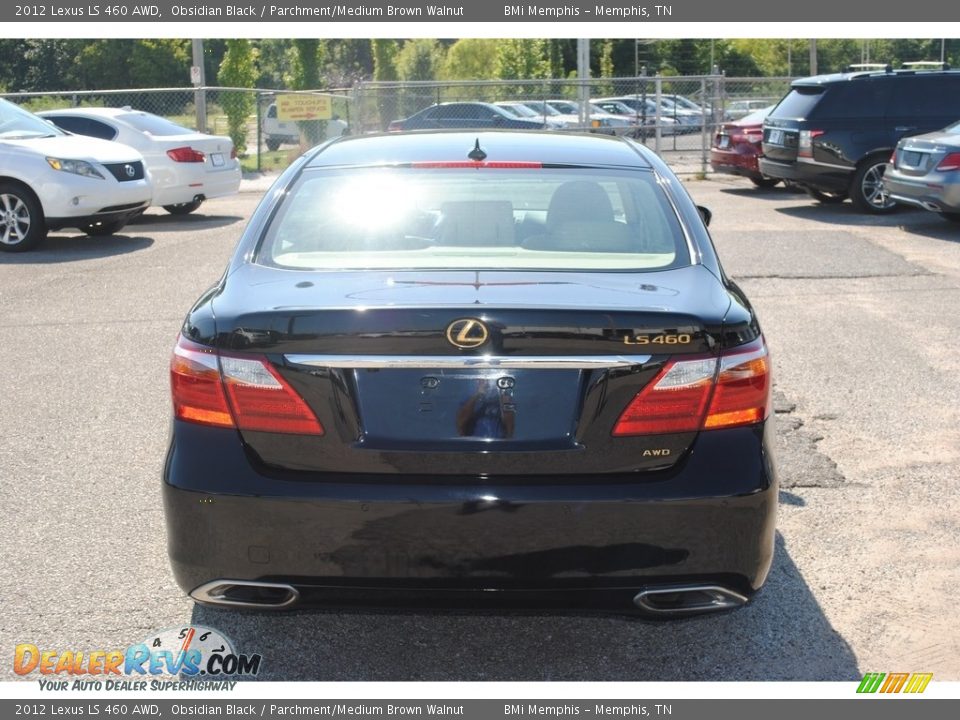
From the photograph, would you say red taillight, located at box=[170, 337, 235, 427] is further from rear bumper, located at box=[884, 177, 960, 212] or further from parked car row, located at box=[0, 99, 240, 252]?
rear bumper, located at box=[884, 177, 960, 212]

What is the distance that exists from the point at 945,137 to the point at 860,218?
2167 millimetres

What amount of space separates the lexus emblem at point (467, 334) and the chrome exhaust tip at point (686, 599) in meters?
0.82

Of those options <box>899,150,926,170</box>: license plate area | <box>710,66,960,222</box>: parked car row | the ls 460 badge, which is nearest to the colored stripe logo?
the ls 460 badge

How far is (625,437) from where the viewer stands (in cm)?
329

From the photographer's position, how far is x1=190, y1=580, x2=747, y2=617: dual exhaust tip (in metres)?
3.37

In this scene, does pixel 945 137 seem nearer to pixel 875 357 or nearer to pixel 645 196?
pixel 875 357

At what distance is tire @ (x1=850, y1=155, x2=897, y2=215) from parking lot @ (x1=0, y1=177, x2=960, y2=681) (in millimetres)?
6044

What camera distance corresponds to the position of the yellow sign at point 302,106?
24.8 metres

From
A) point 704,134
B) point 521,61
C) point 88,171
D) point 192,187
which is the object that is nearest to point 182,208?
point 192,187

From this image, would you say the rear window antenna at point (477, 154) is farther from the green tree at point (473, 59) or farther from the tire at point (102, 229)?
the green tree at point (473, 59)

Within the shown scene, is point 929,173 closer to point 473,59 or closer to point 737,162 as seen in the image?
point 737,162

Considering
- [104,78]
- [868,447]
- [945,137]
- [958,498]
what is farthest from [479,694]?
[104,78]

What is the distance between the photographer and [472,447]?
10.7 ft

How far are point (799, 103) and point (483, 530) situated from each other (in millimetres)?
14922
